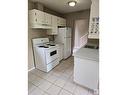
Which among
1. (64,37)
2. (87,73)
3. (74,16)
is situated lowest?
(87,73)

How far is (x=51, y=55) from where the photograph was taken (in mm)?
3408

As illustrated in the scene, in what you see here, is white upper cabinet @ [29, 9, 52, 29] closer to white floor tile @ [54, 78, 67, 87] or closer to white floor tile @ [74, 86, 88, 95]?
white floor tile @ [54, 78, 67, 87]

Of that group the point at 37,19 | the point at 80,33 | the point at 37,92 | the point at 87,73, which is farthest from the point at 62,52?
the point at 37,92

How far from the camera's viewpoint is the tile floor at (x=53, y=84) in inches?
84.3

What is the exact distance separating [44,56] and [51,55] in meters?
0.33

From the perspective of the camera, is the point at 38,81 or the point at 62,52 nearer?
the point at 38,81

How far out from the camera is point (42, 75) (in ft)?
9.83

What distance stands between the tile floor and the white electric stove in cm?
27

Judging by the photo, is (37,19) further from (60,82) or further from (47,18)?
(60,82)

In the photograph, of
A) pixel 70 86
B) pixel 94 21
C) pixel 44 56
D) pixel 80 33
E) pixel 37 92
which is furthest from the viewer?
pixel 80 33

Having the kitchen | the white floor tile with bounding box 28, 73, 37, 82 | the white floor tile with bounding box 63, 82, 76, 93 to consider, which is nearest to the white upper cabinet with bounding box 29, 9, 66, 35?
the kitchen
